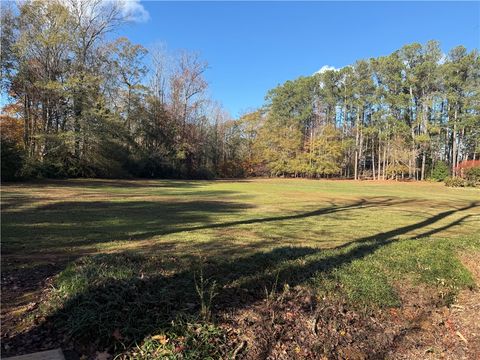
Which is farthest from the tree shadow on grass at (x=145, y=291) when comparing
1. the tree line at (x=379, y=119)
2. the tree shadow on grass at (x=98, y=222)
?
the tree line at (x=379, y=119)

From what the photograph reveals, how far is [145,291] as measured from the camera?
3.32 meters

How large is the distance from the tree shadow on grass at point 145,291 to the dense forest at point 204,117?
21.2 meters

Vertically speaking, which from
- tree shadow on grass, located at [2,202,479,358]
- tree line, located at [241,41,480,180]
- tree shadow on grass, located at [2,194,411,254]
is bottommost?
tree shadow on grass, located at [2,194,411,254]

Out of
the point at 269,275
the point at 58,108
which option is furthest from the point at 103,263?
the point at 58,108

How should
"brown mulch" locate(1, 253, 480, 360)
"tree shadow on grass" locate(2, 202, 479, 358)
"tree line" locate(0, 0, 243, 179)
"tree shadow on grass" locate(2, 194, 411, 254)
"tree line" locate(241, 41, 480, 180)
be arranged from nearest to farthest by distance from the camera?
"tree shadow on grass" locate(2, 202, 479, 358) → "brown mulch" locate(1, 253, 480, 360) → "tree shadow on grass" locate(2, 194, 411, 254) → "tree line" locate(0, 0, 243, 179) → "tree line" locate(241, 41, 480, 180)

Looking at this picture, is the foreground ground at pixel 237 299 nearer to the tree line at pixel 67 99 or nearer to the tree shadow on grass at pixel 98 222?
the tree shadow on grass at pixel 98 222

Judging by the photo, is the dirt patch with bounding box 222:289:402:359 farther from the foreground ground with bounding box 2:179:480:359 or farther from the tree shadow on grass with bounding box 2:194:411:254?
the tree shadow on grass with bounding box 2:194:411:254

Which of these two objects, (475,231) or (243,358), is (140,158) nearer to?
(475,231)

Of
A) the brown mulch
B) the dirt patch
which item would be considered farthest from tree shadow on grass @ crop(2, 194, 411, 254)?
the dirt patch

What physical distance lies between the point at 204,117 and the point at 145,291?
52523mm

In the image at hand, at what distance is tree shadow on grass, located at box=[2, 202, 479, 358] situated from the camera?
2775mm

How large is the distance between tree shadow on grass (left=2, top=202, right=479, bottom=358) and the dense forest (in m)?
21.2

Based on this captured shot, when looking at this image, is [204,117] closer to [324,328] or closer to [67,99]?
[67,99]

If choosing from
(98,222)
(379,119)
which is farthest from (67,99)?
(379,119)
